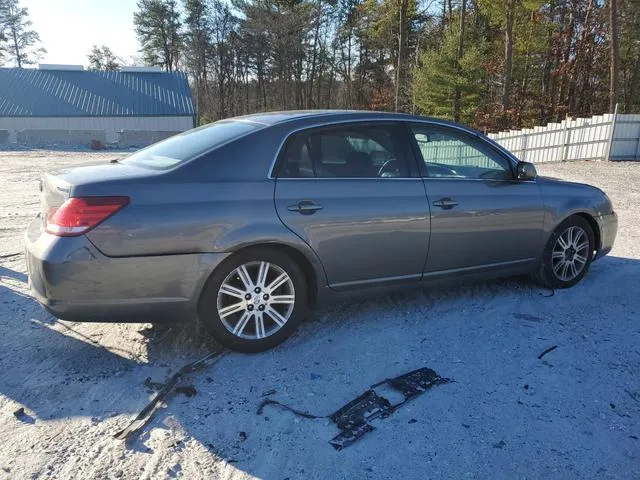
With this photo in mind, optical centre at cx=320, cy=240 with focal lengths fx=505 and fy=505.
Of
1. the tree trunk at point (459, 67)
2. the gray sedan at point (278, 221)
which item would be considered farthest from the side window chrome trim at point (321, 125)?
the tree trunk at point (459, 67)

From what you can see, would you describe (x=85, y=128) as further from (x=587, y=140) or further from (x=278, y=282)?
(x=278, y=282)

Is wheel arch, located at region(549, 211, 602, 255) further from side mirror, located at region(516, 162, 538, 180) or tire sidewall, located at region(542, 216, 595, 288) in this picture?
side mirror, located at region(516, 162, 538, 180)

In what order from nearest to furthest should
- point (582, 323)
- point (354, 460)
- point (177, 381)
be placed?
point (354, 460), point (177, 381), point (582, 323)

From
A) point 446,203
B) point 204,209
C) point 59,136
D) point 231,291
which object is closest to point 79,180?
point 204,209

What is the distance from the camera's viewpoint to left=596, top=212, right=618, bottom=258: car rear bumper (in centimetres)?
493

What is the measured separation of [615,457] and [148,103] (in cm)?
3669

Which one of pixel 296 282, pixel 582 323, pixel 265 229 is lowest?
pixel 582 323

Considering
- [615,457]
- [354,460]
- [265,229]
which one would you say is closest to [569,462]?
[615,457]

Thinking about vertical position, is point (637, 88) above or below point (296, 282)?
above

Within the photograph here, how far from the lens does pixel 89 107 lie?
33.8 m

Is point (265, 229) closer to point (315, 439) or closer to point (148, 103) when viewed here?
point (315, 439)

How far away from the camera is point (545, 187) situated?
179 inches

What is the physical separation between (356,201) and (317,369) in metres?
1.20

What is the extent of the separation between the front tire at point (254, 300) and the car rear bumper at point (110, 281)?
0.11m
